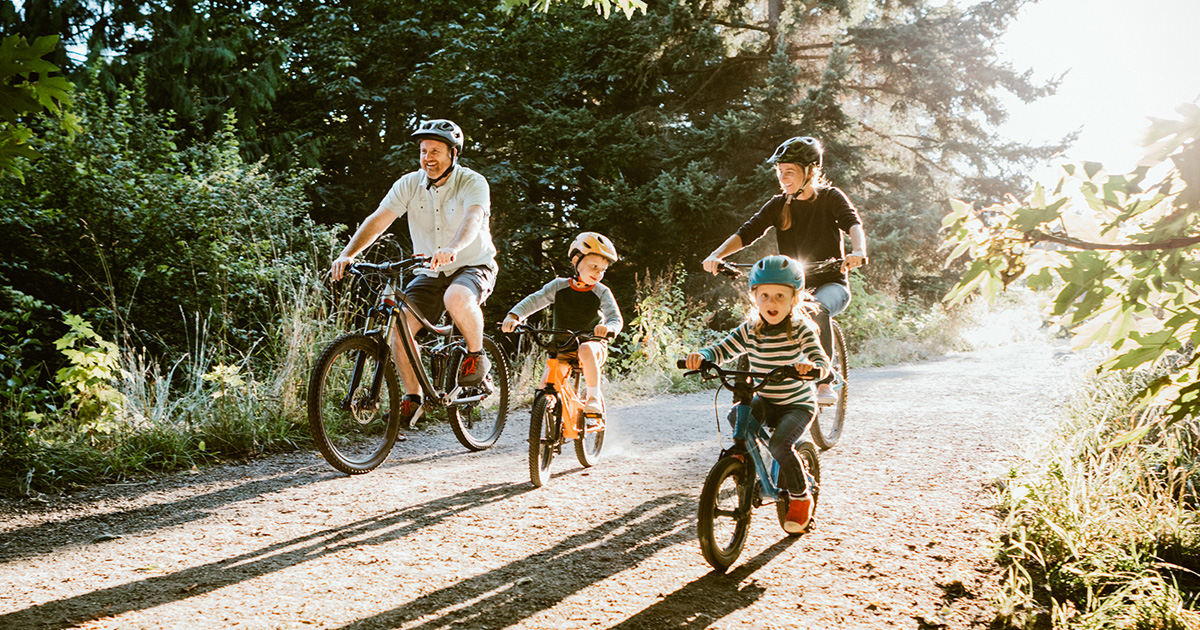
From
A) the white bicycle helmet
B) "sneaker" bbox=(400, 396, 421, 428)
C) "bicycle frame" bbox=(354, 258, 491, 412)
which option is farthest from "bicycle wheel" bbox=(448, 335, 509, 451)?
the white bicycle helmet

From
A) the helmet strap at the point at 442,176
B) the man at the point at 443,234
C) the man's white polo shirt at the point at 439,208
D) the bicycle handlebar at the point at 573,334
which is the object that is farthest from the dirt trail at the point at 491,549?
the helmet strap at the point at 442,176

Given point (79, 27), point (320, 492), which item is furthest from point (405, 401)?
point (79, 27)

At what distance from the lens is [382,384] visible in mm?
5027

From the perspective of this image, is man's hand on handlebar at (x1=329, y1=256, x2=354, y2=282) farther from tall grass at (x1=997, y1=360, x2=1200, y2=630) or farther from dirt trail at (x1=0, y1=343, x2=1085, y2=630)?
tall grass at (x1=997, y1=360, x2=1200, y2=630)

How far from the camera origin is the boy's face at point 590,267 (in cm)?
459

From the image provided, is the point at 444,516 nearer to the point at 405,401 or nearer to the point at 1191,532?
the point at 405,401

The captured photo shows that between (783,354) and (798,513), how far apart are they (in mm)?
694

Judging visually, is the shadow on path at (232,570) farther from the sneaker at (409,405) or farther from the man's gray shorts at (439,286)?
the man's gray shorts at (439,286)

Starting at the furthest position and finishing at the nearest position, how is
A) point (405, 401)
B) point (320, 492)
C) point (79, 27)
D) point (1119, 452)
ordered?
point (79, 27), point (405, 401), point (1119, 452), point (320, 492)

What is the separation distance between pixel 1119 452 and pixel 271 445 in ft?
17.7

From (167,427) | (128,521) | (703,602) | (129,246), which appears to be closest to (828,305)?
(703,602)

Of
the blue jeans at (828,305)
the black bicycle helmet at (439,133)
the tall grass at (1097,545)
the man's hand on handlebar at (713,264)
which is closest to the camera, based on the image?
the tall grass at (1097,545)

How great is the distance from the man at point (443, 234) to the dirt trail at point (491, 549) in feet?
2.28

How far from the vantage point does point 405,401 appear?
4926 millimetres
